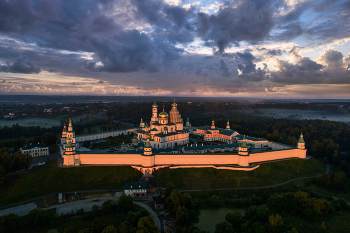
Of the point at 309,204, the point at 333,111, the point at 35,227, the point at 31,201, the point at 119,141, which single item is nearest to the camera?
the point at 35,227

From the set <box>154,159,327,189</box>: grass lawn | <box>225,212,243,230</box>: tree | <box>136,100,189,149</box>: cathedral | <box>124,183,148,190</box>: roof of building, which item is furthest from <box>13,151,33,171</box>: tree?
<box>225,212,243,230</box>: tree

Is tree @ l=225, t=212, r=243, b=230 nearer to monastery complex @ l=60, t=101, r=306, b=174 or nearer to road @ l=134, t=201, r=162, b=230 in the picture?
road @ l=134, t=201, r=162, b=230

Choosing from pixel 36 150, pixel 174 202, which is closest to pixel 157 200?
pixel 174 202

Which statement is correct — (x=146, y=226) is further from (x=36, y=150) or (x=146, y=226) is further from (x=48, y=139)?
(x=48, y=139)

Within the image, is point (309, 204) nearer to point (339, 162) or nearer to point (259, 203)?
point (259, 203)

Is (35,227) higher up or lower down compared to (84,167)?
lower down

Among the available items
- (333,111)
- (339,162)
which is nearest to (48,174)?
(339,162)
